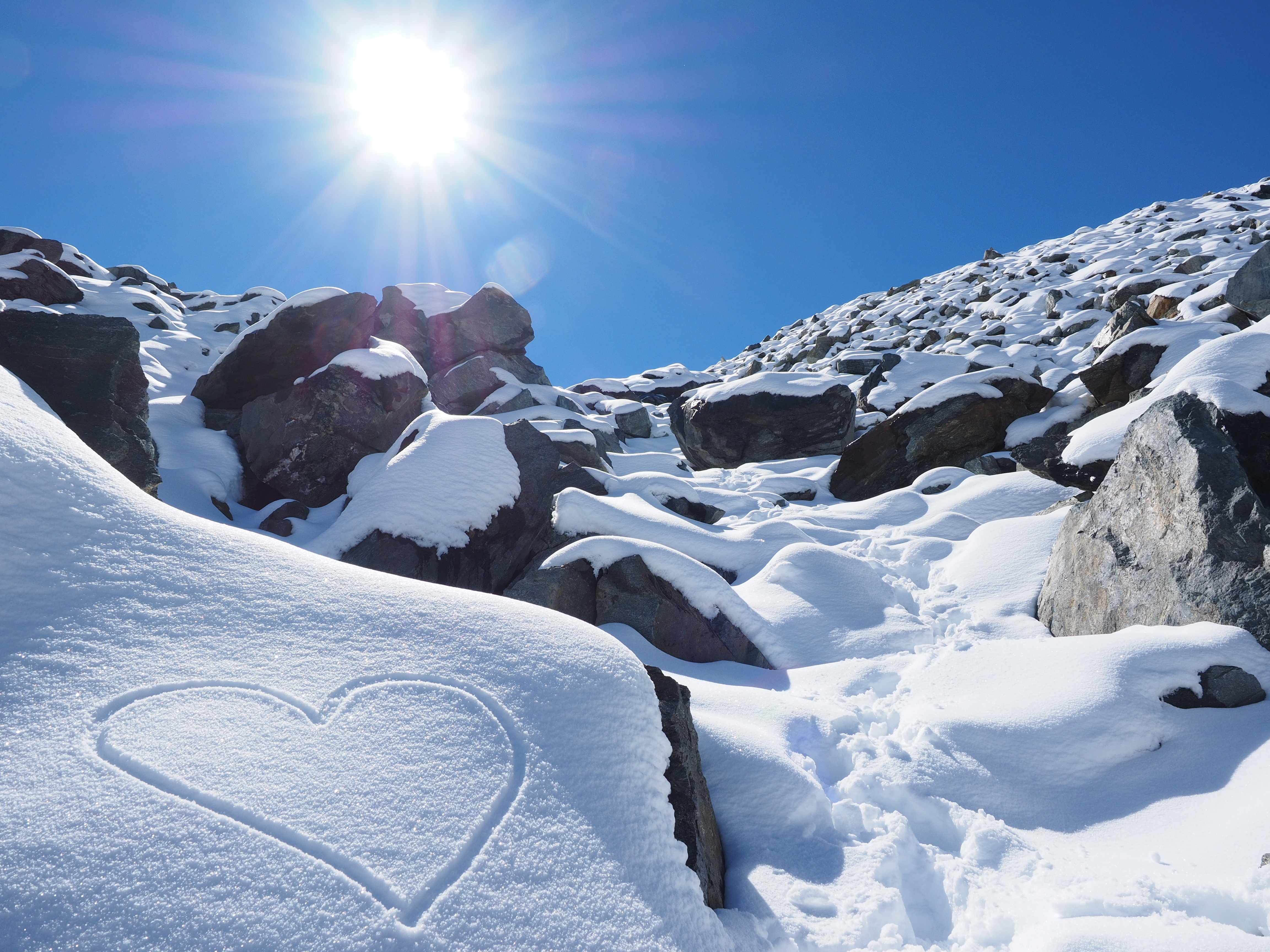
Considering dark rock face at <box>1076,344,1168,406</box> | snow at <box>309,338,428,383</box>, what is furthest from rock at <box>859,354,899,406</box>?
snow at <box>309,338,428,383</box>

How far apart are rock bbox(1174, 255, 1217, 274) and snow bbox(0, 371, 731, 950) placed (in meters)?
34.3

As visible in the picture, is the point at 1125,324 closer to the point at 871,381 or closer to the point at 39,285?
the point at 871,381

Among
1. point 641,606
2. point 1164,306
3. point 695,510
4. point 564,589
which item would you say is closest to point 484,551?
point 564,589

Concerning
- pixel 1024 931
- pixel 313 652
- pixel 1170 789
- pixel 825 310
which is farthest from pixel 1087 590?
pixel 825 310

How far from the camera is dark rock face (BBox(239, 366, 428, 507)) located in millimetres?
11391

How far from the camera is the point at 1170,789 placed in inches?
141

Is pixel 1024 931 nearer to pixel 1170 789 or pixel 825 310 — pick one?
pixel 1170 789

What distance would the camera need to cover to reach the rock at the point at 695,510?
12539mm

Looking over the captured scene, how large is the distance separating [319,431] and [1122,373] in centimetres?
1518

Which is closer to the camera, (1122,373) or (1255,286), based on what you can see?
(1122,373)

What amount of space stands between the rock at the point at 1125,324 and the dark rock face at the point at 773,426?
19.1 ft

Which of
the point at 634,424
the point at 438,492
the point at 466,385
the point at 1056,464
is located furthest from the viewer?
the point at 634,424

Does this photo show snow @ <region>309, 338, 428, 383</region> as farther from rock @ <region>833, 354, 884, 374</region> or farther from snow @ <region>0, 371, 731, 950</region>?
rock @ <region>833, 354, 884, 374</region>

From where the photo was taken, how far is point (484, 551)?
341 inches
